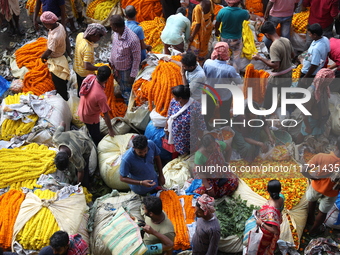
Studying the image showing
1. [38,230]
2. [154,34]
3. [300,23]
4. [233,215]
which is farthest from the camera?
[300,23]

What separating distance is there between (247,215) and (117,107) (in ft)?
8.81

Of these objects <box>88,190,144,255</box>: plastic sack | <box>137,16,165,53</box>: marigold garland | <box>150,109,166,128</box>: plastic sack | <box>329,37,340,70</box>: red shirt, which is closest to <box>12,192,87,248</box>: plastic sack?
<box>88,190,144,255</box>: plastic sack

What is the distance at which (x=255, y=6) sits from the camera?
335 inches

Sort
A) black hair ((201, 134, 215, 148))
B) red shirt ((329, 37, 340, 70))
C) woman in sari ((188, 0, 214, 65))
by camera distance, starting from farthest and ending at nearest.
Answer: woman in sari ((188, 0, 214, 65))
red shirt ((329, 37, 340, 70))
black hair ((201, 134, 215, 148))

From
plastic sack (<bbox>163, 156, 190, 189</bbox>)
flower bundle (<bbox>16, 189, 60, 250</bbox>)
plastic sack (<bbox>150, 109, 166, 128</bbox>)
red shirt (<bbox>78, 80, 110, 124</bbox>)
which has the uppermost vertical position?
red shirt (<bbox>78, 80, 110, 124</bbox>)

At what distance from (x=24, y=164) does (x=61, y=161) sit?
2.03ft

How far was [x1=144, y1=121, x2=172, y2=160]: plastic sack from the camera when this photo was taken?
6020mm

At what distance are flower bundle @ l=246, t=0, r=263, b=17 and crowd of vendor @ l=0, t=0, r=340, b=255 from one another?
846 millimetres

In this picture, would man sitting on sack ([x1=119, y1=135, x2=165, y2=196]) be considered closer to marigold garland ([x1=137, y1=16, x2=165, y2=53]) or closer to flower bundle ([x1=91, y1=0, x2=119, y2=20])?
marigold garland ([x1=137, y1=16, x2=165, y2=53])

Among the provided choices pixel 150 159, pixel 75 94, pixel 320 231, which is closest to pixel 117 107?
pixel 75 94

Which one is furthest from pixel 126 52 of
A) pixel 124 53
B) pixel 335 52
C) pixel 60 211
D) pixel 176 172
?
pixel 335 52

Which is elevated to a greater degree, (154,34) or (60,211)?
(154,34)

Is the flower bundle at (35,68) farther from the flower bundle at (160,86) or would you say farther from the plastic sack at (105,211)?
the plastic sack at (105,211)

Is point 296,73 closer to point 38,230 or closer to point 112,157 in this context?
point 112,157
